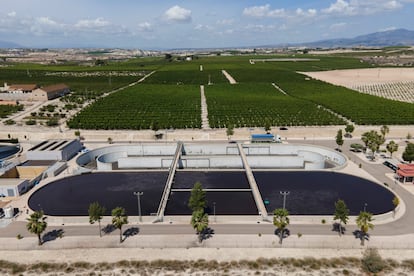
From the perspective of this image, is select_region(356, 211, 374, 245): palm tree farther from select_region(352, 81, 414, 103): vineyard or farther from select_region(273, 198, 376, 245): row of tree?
select_region(352, 81, 414, 103): vineyard

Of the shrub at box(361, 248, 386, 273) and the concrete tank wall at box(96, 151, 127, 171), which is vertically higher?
the concrete tank wall at box(96, 151, 127, 171)

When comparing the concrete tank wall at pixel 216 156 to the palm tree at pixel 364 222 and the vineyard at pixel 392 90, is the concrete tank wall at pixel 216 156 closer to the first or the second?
the palm tree at pixel 364 222

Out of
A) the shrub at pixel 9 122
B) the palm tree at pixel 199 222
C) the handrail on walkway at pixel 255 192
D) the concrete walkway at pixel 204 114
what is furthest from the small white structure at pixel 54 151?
the palm tree at pixel 199 222

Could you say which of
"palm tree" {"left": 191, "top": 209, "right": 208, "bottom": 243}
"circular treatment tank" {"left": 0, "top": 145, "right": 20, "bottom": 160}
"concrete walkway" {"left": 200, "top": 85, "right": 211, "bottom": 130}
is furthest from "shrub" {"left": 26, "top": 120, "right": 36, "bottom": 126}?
"palm tree" {"left": 191, "top": 209, "right": 208, "bottom": 243}

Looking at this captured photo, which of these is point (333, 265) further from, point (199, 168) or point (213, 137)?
point (213, 137)

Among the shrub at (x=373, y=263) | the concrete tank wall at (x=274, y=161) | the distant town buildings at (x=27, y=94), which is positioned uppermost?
the distant town buildings at (x=27, y=94)
